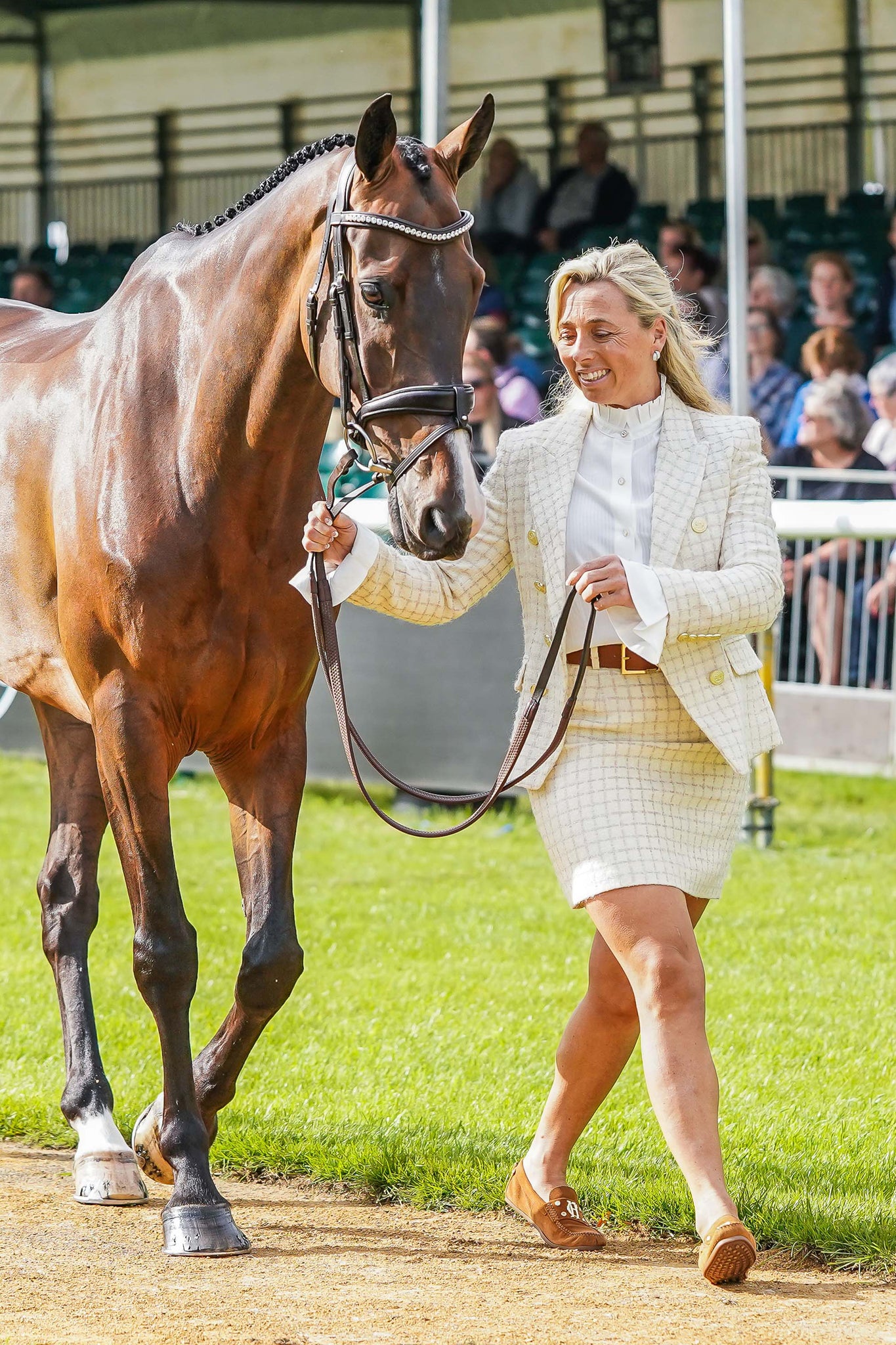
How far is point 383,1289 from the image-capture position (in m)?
3.48

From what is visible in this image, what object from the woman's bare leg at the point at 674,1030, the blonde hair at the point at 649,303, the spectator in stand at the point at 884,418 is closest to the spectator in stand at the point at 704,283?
the spectator in stand at the point at 884,418

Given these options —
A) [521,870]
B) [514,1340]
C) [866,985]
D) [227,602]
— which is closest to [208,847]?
[521,870]

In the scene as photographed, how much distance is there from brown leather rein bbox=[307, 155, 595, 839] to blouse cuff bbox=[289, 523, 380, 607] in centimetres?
2

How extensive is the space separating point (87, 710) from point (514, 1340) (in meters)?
1.87

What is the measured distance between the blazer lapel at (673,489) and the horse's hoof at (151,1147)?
178 centimetres

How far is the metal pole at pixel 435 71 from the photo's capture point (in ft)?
27.9

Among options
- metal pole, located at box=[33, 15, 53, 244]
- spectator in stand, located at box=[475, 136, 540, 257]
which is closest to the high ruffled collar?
spectator in stand, located at box=[475, 136, 540, 257]

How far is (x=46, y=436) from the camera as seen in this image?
435 cm

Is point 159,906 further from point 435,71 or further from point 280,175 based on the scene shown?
point 435,71

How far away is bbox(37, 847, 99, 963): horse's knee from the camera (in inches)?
189

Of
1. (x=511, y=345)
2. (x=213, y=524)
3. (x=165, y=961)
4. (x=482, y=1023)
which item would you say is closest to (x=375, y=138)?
(x=213, y=524)

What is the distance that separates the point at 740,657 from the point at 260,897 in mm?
1254

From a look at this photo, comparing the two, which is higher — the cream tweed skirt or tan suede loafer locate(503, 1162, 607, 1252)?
the cream tweed skirt

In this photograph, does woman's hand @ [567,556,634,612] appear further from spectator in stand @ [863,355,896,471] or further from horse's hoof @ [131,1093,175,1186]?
spectator in stand @ [863,355,896,471]
